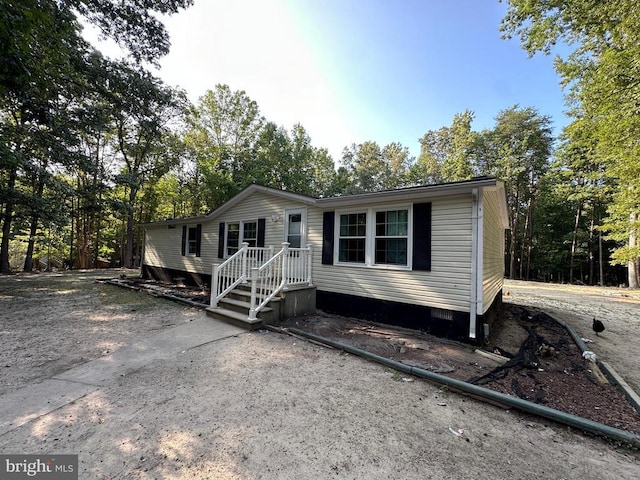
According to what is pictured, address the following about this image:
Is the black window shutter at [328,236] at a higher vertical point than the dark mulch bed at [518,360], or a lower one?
higher

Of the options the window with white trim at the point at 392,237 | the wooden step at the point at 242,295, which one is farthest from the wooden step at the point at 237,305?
the window with white trim at the point at 392,237

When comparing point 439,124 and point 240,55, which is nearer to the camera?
point 240,55

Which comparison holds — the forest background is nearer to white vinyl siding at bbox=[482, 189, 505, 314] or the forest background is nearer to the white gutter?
white vinyl siding at bbox=[482, 189, 505, 314]

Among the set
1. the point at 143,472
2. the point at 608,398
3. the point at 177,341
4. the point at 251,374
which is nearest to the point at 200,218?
the point at 177,341

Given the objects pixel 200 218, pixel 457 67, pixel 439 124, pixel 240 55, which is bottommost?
pixel 200 218

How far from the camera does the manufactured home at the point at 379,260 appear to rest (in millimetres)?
4730

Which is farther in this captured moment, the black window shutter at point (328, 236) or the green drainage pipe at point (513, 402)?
the black window shutter at point (328, 236)

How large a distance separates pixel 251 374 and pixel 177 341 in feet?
6.30

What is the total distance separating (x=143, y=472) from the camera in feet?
5.97

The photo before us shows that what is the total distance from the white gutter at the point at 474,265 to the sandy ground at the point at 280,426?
191 centimetres

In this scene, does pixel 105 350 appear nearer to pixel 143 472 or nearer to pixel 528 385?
pixel 143 472

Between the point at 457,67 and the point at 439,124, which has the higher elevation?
the point at 439,124

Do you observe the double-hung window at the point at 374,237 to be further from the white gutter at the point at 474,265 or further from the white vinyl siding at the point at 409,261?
the white gutter at the point at 474,265

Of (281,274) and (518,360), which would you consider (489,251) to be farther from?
(281,274)
